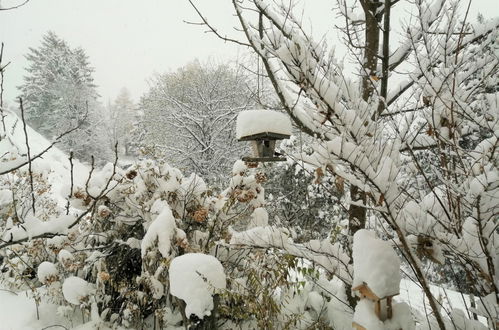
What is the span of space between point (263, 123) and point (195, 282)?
4.93 ft

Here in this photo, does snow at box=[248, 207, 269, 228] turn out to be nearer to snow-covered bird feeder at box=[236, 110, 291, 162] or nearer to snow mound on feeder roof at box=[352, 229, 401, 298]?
snow-covered bird feeder at box=[236, 110, 291, 162]

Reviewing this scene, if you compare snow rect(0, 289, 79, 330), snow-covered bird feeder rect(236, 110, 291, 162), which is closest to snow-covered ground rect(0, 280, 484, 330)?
snow rect(0, 289, 79, 330)

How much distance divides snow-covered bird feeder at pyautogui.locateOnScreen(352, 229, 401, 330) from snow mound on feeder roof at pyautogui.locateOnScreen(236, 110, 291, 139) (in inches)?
43.4

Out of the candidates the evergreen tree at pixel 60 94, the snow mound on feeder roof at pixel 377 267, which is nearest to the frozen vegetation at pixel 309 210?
the snow mound on feeder roof at pixel 377 267

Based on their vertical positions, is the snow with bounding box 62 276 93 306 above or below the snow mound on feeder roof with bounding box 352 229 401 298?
below

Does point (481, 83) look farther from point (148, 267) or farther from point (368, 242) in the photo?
point (148, 267)

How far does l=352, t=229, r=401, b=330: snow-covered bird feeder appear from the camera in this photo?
1.39 m

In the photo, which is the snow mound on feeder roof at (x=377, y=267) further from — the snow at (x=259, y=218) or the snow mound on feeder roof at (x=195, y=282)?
the snow at (x=259, y=218)

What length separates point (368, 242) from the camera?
4.83ft

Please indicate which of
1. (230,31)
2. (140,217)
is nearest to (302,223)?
(140,217)

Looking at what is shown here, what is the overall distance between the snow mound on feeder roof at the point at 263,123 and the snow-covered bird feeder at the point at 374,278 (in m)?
1.10

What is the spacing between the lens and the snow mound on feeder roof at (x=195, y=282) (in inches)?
103

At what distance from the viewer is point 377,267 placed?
1414 mm

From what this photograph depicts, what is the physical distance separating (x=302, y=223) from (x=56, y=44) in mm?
25606
